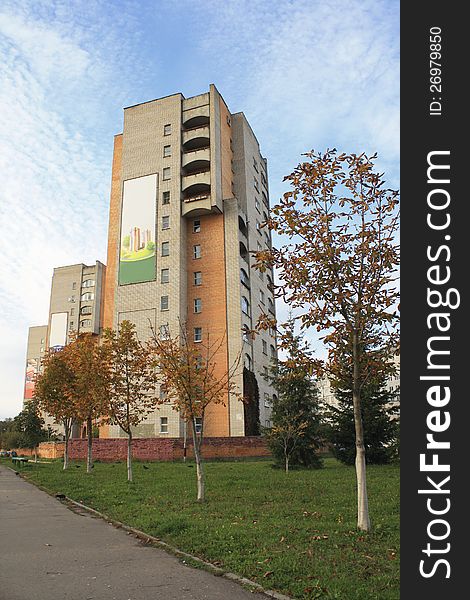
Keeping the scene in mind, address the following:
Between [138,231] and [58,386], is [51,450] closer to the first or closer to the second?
[58,386]

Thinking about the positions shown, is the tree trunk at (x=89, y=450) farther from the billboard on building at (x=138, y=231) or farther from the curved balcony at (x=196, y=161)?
the curved balcony at (x=196, y=161)

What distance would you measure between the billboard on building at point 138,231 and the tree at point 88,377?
19.3 meters

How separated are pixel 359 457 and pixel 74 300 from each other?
9207cm

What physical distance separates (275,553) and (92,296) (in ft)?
297

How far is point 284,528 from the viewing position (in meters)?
9.47

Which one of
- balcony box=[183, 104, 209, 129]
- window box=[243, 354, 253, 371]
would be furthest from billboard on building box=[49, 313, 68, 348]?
window box=[243, 354, 253, 371]

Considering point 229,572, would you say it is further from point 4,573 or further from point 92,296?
point 92,296

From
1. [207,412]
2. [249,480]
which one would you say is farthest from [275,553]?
[207,412]

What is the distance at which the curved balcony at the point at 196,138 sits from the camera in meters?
51.1

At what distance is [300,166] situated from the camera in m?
10.9

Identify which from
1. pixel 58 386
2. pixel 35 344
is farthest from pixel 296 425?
pixel 35 344

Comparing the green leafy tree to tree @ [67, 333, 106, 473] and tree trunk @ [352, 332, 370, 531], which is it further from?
tree trunk @ [352, 332, 370, 531]

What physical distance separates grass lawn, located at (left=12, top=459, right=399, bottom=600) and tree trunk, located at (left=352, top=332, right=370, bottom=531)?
241 millimetres

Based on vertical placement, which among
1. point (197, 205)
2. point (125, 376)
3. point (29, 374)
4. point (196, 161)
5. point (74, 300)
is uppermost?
point (196, 161)
